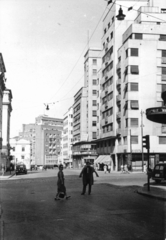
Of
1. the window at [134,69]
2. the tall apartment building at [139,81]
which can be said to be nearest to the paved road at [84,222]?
the tall apartment building at [139,81]

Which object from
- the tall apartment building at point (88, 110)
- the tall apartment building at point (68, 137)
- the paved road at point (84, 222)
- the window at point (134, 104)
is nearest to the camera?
the paved road at point (84, 222)

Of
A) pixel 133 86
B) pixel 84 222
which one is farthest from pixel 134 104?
pixel 84 222

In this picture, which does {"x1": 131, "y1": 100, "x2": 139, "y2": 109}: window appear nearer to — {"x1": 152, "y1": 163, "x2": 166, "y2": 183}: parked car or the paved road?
{"x1": 152, "y1": 163, "x2": 166, "y2": 183}: parked car

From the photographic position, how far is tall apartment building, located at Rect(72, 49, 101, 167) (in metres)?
95.2

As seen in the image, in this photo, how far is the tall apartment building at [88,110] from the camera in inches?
3750

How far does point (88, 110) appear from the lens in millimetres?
97750

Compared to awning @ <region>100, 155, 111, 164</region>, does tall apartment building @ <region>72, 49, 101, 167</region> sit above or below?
above

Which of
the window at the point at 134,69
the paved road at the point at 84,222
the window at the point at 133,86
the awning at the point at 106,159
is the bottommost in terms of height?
the paved road at the point at 84,222

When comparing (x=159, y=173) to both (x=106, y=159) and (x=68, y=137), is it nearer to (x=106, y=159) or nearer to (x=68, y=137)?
(x=106, y=159)

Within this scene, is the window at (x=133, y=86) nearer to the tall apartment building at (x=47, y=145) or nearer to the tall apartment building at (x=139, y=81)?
the tall apartment building at (x=139, y=81)

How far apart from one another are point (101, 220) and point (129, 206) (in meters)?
3.27

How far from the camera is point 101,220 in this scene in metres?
9.21

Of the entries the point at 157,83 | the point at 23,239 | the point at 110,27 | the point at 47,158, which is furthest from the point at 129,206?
the point at 47,158

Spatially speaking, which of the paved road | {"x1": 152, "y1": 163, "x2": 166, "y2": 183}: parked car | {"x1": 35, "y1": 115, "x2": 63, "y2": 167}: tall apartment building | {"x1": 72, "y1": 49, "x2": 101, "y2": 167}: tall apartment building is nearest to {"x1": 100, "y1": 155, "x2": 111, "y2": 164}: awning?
{"x1": 72, "y1": 49, "x2": 101, "y2": 167}: tall apartment building
